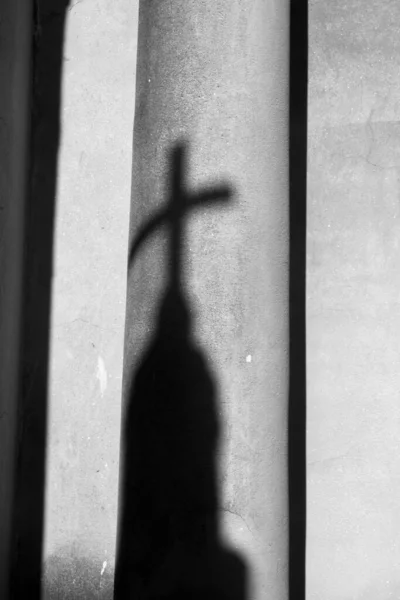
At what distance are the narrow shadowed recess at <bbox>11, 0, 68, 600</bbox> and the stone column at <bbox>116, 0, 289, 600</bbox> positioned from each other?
45.8 inches

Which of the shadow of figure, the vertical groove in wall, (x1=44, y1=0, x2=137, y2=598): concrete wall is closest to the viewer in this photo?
the shadow of figure

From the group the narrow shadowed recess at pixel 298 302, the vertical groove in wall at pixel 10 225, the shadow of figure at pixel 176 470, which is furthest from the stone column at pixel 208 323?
the vertical groove in wall at pixel 10 225

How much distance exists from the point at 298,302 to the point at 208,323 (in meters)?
1.24

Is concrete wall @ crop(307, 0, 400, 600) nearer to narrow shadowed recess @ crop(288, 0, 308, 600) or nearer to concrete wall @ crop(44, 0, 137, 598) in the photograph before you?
narrow shadowed recess @ crop(288, 0, 308, 600)

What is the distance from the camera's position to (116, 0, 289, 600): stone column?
10.2 feet

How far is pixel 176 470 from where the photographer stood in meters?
3.11

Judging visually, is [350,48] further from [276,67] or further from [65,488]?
[65,488]

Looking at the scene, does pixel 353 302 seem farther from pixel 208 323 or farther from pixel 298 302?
pixel 208 323

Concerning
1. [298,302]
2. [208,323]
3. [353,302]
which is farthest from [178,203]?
[353,302]

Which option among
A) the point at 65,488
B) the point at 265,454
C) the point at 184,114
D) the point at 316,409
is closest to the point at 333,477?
the point at 316,409

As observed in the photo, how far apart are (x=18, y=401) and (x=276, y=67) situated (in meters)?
2.47

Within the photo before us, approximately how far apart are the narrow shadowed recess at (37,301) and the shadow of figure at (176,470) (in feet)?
4.08

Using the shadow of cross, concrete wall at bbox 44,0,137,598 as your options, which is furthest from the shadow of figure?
concrete wall at bbox 44,0,137,598

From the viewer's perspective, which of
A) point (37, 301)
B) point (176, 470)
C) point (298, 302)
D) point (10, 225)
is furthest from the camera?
point (37, 301)
